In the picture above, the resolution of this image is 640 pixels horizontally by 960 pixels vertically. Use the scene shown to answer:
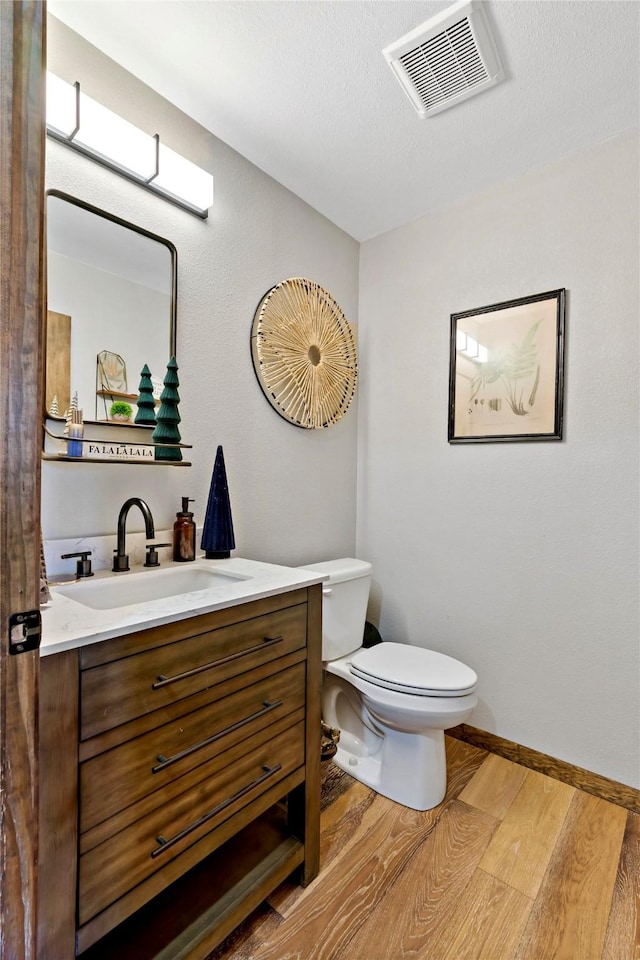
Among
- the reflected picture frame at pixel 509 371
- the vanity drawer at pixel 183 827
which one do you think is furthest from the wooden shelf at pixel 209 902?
the reflected picture frame at pixel 509 371

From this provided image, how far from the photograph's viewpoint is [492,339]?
6.54 feet

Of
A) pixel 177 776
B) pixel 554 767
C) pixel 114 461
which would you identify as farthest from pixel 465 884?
pixel 114 461

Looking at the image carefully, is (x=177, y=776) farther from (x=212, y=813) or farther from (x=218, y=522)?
(x=218, y=522)

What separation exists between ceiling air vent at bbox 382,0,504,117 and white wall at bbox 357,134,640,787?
592 millimetres

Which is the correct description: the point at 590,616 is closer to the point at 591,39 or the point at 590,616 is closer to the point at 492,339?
the point at 492,339

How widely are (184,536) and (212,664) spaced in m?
0.60

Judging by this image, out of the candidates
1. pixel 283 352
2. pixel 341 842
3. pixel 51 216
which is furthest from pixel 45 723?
pixel 283 352

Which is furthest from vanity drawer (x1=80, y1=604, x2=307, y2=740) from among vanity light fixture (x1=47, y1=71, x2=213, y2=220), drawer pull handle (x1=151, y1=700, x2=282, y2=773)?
vanity light fixture (x1=47, y1=71, x2=213, y2=220)

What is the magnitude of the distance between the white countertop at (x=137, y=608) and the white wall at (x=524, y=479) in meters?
1.04

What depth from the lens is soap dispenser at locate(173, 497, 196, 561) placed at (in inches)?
60.2

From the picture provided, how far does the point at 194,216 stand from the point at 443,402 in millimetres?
1301

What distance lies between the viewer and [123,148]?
54.7 inches

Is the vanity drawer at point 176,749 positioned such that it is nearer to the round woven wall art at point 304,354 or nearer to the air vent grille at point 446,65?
the round woven wall art at point 304,354

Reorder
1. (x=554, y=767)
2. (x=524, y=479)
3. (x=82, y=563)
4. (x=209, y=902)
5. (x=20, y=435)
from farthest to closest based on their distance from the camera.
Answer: (x=524, y=479) < (x=554, y=767) < (x=82, y=563) < (x=209, y=902) < (x=20, y=435)
